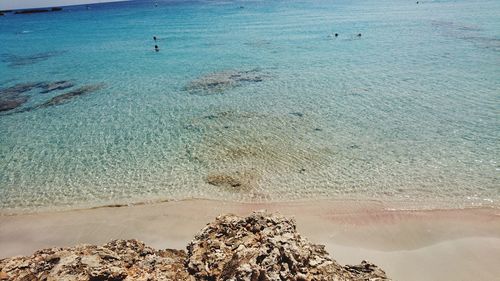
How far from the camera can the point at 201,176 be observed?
1141 centimetres

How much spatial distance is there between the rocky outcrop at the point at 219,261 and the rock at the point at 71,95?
17.7 metres

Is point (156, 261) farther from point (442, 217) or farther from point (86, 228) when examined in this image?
point (442, 217)

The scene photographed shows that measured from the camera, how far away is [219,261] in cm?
450

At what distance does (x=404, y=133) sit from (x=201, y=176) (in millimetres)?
8500

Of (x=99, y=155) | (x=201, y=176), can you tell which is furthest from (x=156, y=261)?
(x=99, y=155)

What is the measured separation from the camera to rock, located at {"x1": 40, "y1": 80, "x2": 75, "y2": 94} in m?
22.8

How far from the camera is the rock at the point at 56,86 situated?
74.8 ft

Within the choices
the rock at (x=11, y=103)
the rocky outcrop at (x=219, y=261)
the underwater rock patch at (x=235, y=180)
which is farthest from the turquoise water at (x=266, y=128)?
the rocky outcrop at (x=219, y=261)

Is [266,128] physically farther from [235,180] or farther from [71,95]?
[71,95]

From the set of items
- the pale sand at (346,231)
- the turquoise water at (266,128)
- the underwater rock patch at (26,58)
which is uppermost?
the underwater rock patch at (26,58)

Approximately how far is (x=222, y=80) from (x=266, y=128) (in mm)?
8739

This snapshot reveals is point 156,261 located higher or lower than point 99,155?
higher

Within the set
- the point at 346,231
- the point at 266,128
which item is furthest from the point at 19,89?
the point at 346,231

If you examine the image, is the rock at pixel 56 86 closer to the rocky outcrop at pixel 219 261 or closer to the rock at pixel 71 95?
the rock at pixel 71 95
